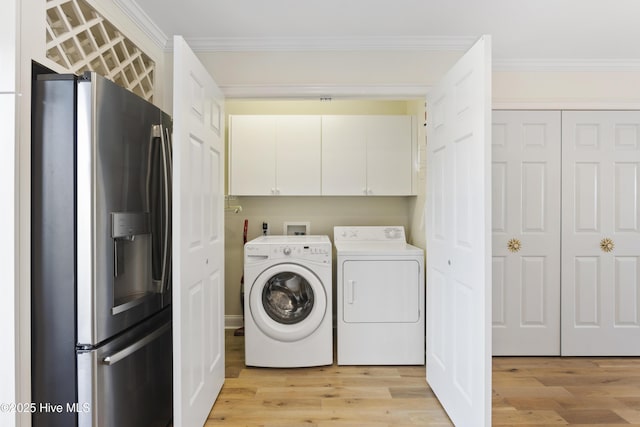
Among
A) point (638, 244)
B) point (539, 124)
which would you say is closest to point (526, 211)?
point (539, 124)

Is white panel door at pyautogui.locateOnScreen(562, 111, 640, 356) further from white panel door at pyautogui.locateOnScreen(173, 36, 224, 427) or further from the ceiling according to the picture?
white panel door at pyautogui.locateOnScreen(173, 36, 224, 427)

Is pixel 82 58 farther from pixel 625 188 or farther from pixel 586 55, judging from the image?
pixel 625 188

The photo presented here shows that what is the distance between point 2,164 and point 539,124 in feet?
10.8

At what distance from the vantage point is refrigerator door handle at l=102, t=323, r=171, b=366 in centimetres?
142

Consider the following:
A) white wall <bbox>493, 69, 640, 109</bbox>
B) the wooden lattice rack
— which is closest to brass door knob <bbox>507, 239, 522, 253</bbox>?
white wall <bbox>493, 69, 640, 109</bbox>

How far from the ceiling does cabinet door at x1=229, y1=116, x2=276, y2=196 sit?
0.88 m

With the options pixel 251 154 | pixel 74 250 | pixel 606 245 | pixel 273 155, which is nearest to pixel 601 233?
pixel 606 245

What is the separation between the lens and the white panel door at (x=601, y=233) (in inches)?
114

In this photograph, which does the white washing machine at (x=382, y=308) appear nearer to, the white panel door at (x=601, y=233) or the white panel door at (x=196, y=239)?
the white panel door at (x=196, y=239)

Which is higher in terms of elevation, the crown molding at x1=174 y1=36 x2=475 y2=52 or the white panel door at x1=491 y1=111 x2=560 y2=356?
the crown molding at x1=174 y1=36 x2=475 y2=52

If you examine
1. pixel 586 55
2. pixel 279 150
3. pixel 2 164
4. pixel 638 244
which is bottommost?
pixel 638 244

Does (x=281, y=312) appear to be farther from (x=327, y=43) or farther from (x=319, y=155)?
(x=327, y=43)

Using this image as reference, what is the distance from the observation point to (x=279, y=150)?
3.40 metres

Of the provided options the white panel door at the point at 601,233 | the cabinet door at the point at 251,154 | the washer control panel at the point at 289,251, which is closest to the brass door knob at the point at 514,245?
the white panel door at the point at 601,233
